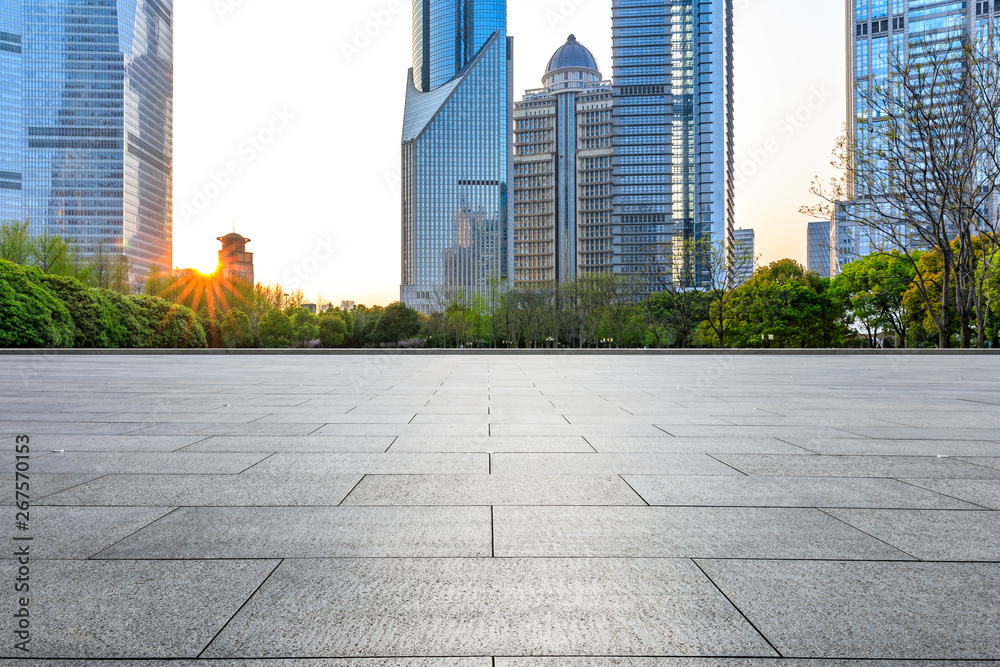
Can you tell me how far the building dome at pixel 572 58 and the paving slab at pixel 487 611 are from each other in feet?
572

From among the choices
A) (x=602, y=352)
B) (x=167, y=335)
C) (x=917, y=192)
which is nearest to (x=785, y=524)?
(x=602, y=352)

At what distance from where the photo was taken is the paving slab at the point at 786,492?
341 cm

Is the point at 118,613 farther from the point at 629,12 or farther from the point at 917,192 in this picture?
the point at 629,12

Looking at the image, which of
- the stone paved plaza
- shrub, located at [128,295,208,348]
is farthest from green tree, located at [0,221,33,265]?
the stone paved plaza

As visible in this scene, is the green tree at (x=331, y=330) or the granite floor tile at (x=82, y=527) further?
the green tree at (x=331, y=330)

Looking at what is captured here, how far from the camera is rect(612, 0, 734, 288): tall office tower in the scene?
136 metres

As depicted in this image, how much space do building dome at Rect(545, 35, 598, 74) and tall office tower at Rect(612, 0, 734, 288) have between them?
78.0 ft

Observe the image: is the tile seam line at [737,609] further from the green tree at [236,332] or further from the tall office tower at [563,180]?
the tall office tower at [563,180]

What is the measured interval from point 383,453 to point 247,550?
220 cm

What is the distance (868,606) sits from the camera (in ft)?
6.93

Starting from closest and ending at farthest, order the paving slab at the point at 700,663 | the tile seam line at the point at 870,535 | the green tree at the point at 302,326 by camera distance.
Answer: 1. the paving slab at the point at 700,663
2. the tile seam line at the point at 870,535
3. the green tree at the point at 302,326

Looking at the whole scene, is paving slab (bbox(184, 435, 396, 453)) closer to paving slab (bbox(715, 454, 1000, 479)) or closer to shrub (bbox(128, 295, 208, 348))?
paving slab (bbox(715, 454, 1000, 479))

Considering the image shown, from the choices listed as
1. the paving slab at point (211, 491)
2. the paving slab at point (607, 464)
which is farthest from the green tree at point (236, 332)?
the paving slab at point (607, 464)

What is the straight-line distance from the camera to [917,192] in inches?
1121
